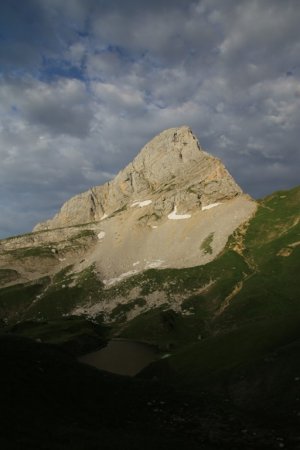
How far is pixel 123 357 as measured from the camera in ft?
339

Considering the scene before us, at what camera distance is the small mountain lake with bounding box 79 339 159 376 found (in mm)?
87750

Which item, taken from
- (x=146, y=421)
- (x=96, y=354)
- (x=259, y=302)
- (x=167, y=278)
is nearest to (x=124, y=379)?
(x=146, y=421)

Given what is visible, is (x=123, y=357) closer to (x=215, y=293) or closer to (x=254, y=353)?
(x=254, y=353)

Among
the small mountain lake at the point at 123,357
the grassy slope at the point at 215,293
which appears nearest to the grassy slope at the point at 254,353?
the grassy slope at the point at 215,293

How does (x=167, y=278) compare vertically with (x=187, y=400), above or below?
above

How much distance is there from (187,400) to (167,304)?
381 ft

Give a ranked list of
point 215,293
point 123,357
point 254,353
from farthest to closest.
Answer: point 215,293 → point 123,357 → point 254,353

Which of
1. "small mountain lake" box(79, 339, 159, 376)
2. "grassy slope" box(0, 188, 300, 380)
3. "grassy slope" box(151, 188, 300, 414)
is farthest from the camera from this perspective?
"grassy slope" box(0, 188, 300, 380)

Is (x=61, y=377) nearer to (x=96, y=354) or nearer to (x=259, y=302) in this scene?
(x=96, y=354)

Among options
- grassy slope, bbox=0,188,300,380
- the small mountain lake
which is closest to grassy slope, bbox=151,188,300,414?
grassy slope, bbox=0,188,300,380

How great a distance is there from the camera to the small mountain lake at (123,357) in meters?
87.8

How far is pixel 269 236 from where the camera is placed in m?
193

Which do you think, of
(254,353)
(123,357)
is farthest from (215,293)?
(254,353)

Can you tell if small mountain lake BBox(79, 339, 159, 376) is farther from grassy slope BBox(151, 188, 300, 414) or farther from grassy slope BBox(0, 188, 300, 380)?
grassy slope BBox(151, 188, 300, 414)
